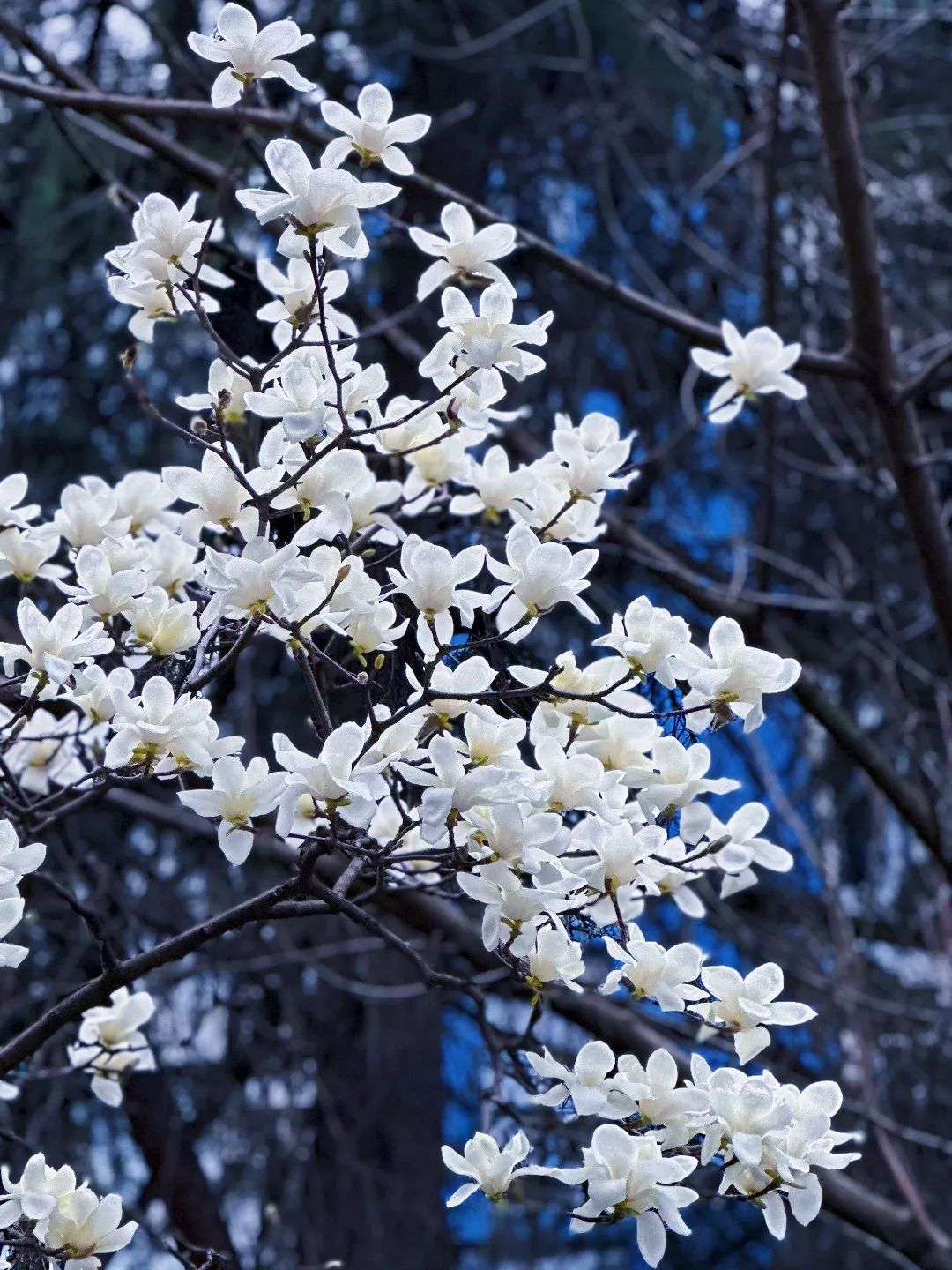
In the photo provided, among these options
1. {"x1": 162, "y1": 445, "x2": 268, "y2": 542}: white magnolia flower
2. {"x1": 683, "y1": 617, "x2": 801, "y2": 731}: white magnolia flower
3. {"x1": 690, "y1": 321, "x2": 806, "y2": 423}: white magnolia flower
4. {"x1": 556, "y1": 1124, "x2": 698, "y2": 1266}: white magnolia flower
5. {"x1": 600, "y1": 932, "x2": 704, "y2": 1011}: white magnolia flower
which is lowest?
{"x1": 556, "y1": 1124, "x2": 698, "y2": 1266}: white magnolia flower

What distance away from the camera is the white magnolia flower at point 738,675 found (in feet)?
3.39

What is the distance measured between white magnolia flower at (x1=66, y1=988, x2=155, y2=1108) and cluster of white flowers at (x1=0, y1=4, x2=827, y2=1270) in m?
0.27

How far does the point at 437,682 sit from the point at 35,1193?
45cm

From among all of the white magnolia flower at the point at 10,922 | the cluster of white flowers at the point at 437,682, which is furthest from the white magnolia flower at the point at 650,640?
the white magnolia flower at the point at 10,922

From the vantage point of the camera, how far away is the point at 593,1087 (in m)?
1.03

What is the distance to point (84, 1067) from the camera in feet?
4.54

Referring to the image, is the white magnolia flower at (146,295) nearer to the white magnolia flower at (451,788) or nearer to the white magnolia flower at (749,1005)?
the white magnolia flower at (451,788)

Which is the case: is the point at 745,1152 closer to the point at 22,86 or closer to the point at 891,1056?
the point at 22,86

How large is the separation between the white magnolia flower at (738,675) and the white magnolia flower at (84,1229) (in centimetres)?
55

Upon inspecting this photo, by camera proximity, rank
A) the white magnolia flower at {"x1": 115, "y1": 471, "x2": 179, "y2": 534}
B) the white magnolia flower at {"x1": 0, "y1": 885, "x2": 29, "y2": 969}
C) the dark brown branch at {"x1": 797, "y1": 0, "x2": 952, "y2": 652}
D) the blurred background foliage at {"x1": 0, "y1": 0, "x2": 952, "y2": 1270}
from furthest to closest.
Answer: the blurred background foliage at {"x1": 0, "y1": 0, "x2": 952, "y2": 1270}
the dark brown branch at {"x1": 797, "y1": 0, "x2": 952, "y2": 652}
the white magnolia flower at {"x1": 115, "y1": 471, "x2": 179, "y2": 534}
the white magnolia flower at {"x1": 0, "y1": 885, "x2": 29, "y2": 969}

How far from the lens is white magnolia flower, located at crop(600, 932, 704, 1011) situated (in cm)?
107

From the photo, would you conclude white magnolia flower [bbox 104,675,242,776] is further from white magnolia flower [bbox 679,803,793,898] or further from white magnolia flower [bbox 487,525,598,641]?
white magnolia flower [bbox 679,803,793,898]

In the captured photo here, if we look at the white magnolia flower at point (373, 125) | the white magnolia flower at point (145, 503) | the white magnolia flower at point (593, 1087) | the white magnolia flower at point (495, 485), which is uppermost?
the white magnolia flower at point (373, 125)

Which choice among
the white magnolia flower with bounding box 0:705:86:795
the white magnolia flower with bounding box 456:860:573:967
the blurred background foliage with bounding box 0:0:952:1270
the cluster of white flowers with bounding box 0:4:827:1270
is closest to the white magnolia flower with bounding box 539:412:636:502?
the cluster of white flowers with bounding box 0:4:827:1270
